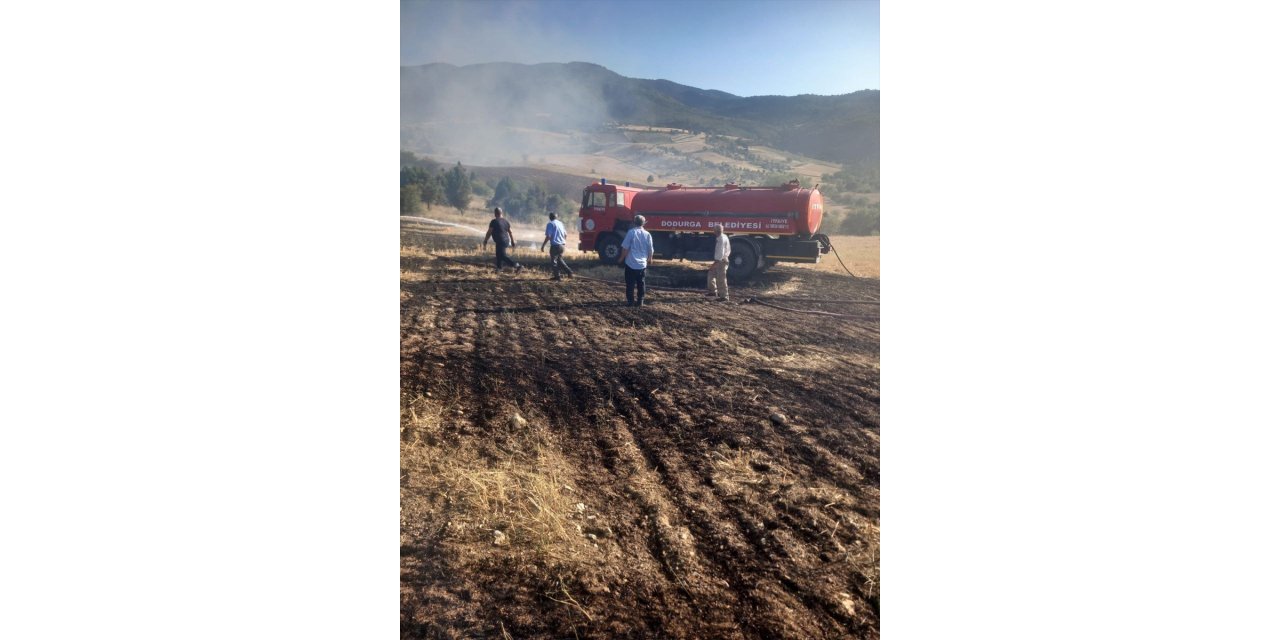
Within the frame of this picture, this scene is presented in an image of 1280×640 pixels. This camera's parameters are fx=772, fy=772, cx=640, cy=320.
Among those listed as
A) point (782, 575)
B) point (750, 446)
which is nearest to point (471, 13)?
point (750, 446)

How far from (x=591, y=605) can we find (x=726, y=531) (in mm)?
846

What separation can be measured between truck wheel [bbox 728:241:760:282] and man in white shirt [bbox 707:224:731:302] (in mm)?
128

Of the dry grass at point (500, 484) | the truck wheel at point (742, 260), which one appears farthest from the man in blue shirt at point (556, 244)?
the dry grass at point (500, 484)

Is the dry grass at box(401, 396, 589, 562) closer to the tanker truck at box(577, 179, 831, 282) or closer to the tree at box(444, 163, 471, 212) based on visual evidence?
the tree at box(444, 163, 471, 212)

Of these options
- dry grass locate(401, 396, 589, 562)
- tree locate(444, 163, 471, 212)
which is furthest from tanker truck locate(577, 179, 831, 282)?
dry grass locate(401, 396, 589, 562)

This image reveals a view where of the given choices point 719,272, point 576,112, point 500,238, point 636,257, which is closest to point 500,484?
point 636,257

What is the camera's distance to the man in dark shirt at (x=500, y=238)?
19.6 feet

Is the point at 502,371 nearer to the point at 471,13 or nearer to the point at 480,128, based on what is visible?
the point at 480,128

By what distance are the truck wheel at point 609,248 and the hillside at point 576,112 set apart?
0.89 metres

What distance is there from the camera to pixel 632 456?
4.74 m

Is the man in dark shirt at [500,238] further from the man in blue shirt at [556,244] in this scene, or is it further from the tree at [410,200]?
the tree at [410,200]

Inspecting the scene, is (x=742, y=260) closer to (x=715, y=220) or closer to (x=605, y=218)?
(x=715, y=220)

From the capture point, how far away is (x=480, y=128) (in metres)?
5.54

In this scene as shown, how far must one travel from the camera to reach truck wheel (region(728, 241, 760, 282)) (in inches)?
241
